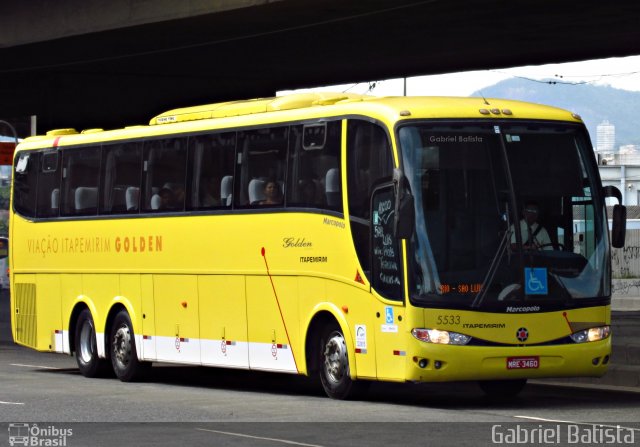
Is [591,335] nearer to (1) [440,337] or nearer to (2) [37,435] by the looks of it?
(1) [440,337]

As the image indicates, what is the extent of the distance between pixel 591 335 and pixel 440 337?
1825 millimetres

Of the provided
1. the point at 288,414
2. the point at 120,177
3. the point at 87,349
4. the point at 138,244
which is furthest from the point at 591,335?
the point at 87,349

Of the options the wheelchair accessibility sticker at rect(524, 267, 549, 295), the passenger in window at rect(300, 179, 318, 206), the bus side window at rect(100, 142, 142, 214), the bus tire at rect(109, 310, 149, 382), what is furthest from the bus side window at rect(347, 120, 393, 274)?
the bus tire at rect(109, 310, 149, 382)

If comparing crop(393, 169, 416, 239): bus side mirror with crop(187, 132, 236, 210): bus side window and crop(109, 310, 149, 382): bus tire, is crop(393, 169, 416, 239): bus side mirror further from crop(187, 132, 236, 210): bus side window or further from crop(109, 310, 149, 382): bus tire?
crop(109, 310, 149, 382): bus tire

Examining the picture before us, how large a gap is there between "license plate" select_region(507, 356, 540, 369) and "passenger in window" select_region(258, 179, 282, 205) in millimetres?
3845

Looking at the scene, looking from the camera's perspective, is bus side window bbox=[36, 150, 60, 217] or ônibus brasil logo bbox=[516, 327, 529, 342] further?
bus side window bbox=[36, 150, 60, 217]

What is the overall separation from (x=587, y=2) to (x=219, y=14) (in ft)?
23.3

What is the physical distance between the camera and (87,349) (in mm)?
23484

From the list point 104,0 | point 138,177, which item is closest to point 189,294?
A: point 138,177

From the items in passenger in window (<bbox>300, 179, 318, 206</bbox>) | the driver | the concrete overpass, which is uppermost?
the concrete overpass

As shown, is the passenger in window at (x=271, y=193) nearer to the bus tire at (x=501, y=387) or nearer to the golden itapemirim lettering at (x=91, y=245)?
the golden itapemirim lettering at (x=91, y=245)

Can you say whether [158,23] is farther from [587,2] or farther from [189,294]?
[189,294]

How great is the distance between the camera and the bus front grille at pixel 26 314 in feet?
82.4

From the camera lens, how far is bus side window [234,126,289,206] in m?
19.0
